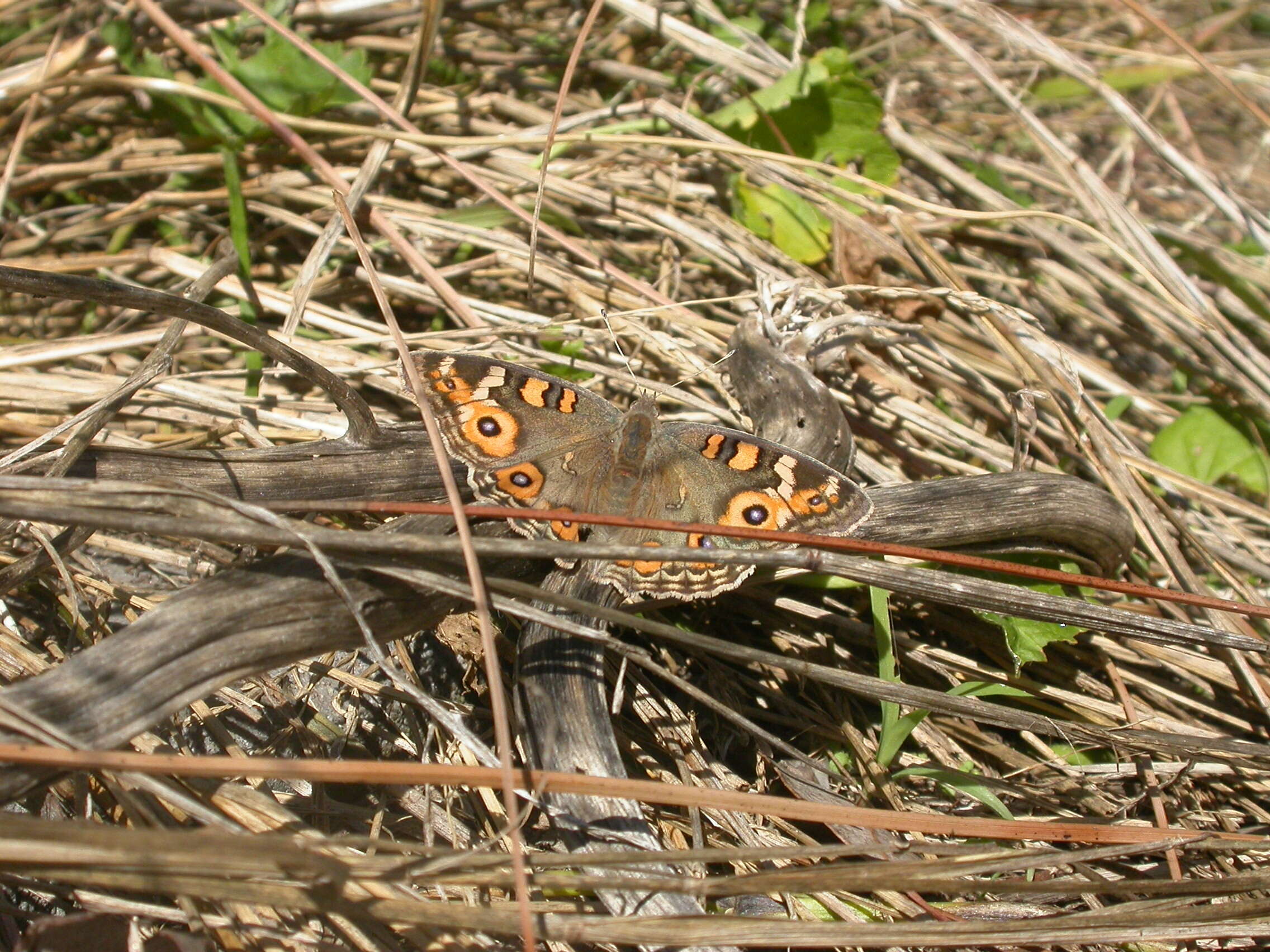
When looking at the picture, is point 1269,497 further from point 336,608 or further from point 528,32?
point 528,32

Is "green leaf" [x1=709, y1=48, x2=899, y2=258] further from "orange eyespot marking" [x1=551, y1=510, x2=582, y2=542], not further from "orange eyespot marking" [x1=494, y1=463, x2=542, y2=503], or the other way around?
"orange eyespot marking" [x1=551, y1=510, x2=582, y2=542]

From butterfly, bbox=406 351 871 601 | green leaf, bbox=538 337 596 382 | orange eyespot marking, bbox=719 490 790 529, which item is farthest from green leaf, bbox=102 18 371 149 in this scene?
orange eyespot marking, bbox=719 490 790 529

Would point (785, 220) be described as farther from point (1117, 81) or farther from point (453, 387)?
Result: point (1117, 81)

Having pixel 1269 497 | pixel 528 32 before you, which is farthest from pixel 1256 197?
pixel 528 32

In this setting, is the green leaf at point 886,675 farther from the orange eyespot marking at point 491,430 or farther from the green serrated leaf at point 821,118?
the green serrated leaf at point 821,118

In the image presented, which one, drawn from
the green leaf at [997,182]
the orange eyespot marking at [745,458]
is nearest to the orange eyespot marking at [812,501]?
the orange eyespot marking at [745,458]

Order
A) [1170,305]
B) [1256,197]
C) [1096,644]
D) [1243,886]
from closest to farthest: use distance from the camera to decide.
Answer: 1. [1243,886]
2. [1096,644]
3. [1170,305]
4. [1256,197]
